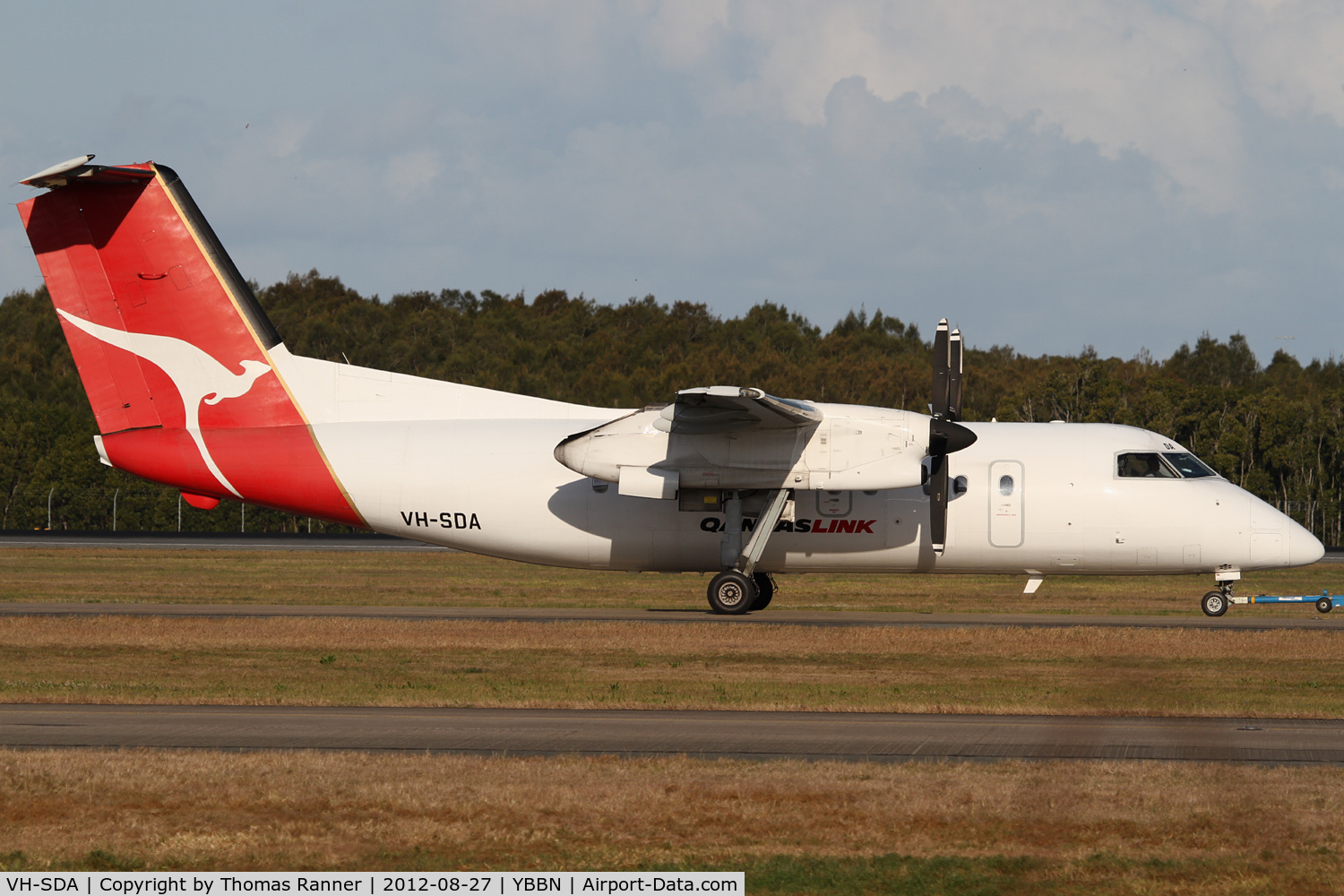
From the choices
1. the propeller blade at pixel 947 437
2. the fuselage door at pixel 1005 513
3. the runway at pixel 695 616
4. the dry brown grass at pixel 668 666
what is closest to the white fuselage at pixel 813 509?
the fuselage door at pixel 1005 513

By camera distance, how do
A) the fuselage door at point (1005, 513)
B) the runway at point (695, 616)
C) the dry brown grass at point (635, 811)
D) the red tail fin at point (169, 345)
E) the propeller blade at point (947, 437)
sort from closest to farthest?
the dry brown grass at point (635, 811)
the propeller blade at point (947, 437)
the red tail fin at point (169, 345)
the fuselage door at point (1005, 513)
the runway at point (695, 616)

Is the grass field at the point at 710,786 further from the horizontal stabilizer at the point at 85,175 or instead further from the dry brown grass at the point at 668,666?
the horizontal stabilizer at the point at 85,175

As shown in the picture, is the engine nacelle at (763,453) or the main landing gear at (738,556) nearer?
the engine nacelle at (763,453)

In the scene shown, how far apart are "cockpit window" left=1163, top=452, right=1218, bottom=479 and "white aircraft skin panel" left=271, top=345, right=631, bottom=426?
10.0 meters

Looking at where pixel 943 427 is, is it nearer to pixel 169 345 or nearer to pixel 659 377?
pixel 169 345

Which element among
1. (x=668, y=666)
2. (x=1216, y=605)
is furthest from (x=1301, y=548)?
(x=668, y=666)

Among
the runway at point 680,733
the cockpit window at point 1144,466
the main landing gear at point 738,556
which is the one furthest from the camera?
the cockpit window at point 1144,466

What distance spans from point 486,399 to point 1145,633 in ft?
41.0

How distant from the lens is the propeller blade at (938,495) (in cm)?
2256

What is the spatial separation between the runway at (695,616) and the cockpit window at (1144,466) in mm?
2843

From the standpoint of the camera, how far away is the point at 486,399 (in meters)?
24.5

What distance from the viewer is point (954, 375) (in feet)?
75.9

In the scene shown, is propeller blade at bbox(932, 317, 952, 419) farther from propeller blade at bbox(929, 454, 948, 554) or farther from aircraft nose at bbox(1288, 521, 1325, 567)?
aircraft nose at bbox(1288, 521, 1325, 567)

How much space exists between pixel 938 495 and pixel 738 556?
3.65m
